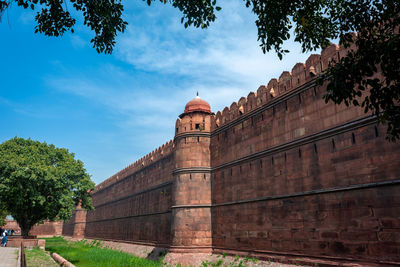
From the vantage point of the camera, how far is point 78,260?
19734 mm

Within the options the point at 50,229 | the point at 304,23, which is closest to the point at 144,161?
→ the point at 304,23

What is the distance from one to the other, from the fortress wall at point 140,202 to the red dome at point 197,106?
4.20 meters

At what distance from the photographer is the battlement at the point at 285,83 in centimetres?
1138

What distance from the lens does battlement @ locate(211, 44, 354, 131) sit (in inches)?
448

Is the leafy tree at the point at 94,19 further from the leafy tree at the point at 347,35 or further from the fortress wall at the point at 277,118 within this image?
the fortress wall at the point at 277,118

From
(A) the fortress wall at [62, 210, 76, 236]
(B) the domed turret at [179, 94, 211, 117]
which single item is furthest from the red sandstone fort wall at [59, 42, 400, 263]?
(A) the fortress wall at [62, 210, 76, 236]

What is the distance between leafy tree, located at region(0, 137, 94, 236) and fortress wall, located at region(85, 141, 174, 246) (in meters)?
4.19

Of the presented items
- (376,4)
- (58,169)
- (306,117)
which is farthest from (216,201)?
(376,4)

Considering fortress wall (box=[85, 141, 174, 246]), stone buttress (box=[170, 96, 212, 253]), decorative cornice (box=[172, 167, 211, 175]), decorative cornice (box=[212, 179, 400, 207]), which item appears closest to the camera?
decorative cornice (box=[212, 179, 400, 207])

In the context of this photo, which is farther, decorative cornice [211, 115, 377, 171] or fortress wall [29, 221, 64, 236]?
fortress wall [29, 221, 64, 236]

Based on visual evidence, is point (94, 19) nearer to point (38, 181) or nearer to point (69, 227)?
point (38, 181)

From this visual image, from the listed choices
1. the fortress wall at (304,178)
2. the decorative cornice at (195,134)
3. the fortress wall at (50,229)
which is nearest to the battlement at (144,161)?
the decorative cornice at (195,134)

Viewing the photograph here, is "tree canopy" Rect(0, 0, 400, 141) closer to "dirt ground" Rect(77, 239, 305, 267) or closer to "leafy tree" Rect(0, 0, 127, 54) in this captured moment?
"leafy tree" Rect(0, 0, 127, 54)

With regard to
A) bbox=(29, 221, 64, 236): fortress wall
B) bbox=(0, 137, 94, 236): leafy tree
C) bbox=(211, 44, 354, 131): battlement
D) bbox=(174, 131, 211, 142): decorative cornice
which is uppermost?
bbox=(211, 44, 354, 131): battlement
